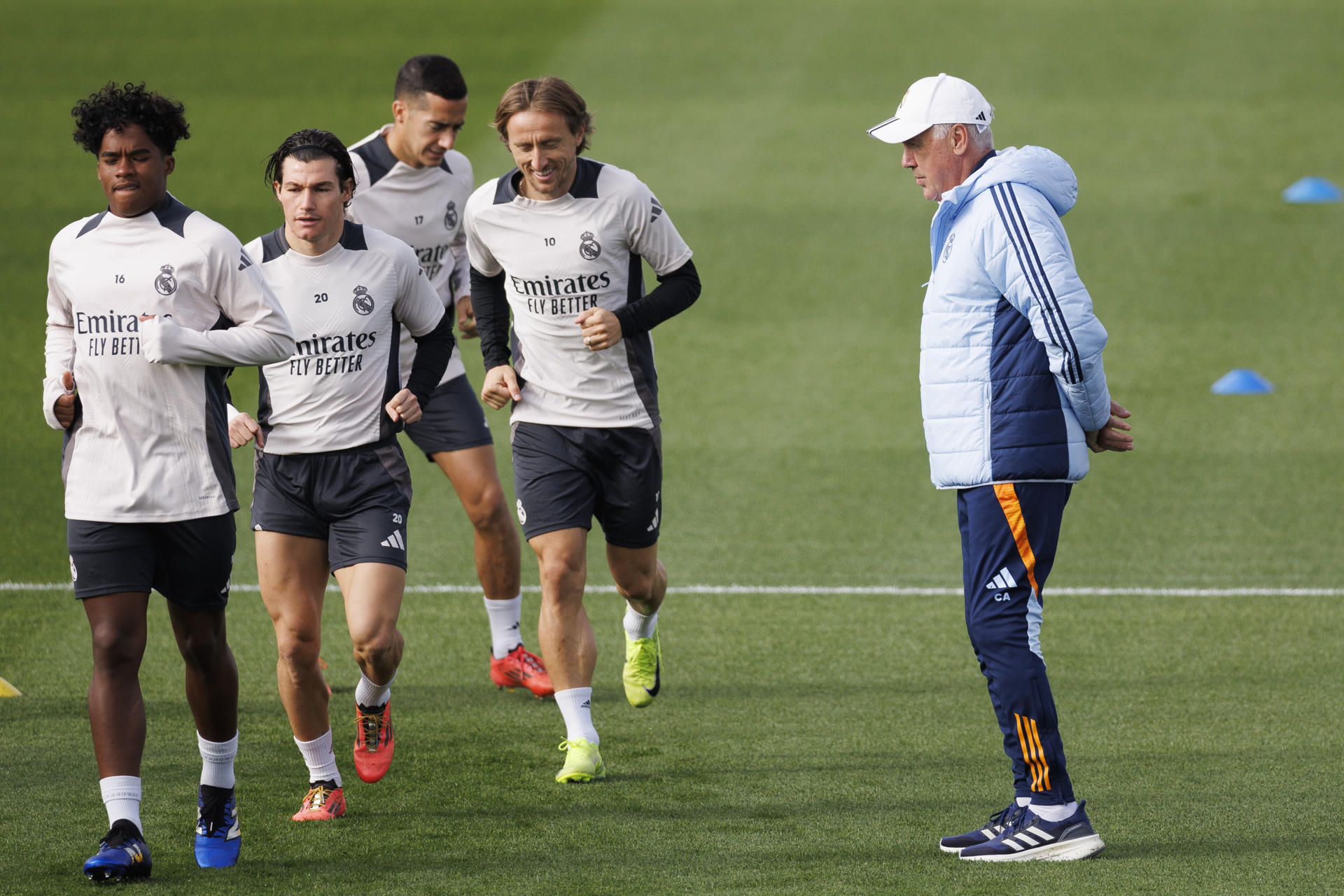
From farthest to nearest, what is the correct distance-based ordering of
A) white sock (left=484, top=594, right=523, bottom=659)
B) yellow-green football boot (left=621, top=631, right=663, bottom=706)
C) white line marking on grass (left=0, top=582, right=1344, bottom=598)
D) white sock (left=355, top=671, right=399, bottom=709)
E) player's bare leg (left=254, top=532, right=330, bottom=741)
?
white line marking on grass (left=0, top=582, right=1344, bottom=598) < white sock (left=484, top=594, right=523, bottom=659) < yellow-green football boot (left=621, top=631, right=663, bottom=706) < white sock (left=355, top=671, right=399, bottom=709) < player's bare leg (left=254, top=532, right=330, bottom=741)

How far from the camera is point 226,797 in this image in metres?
4.80

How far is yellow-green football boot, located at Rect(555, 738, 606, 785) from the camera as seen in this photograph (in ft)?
18.0

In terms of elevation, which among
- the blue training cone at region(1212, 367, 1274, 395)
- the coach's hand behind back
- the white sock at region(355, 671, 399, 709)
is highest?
the blue training cone at region(1212, 367, 1274, 395)

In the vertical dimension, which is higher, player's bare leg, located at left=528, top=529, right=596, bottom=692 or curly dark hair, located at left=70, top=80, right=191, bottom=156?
curly dark hair, located at left=70, top=80, right=191, bottom=156

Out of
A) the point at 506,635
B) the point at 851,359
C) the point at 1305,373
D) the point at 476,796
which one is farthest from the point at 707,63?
the point at 476,796

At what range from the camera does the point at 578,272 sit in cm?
563

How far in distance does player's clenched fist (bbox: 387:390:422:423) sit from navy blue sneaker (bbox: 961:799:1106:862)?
85.8 inches

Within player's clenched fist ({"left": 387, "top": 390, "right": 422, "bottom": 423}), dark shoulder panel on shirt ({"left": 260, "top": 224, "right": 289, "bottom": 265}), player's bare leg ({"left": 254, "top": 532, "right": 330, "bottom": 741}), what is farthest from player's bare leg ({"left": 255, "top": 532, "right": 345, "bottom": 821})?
dark shoulder panel on shirt ({"left": 260, "top": 224, "right": 289, "bottom": 265})

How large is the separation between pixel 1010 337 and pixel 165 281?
2.37 metres

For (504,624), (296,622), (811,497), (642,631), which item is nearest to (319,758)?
(296,622)

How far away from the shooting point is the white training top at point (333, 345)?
17.1 feet

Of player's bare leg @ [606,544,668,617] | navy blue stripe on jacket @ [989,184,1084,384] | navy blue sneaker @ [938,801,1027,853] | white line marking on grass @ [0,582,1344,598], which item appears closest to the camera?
navy blue stripe on jacket @ [989,184,1084,384]

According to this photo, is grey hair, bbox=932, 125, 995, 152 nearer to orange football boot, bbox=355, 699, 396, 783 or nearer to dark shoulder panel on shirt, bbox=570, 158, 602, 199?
dark shoulder panel on shirt, bbox=570, 158, 602, 199

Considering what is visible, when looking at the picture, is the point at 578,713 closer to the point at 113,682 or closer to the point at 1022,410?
the point at 113,682
